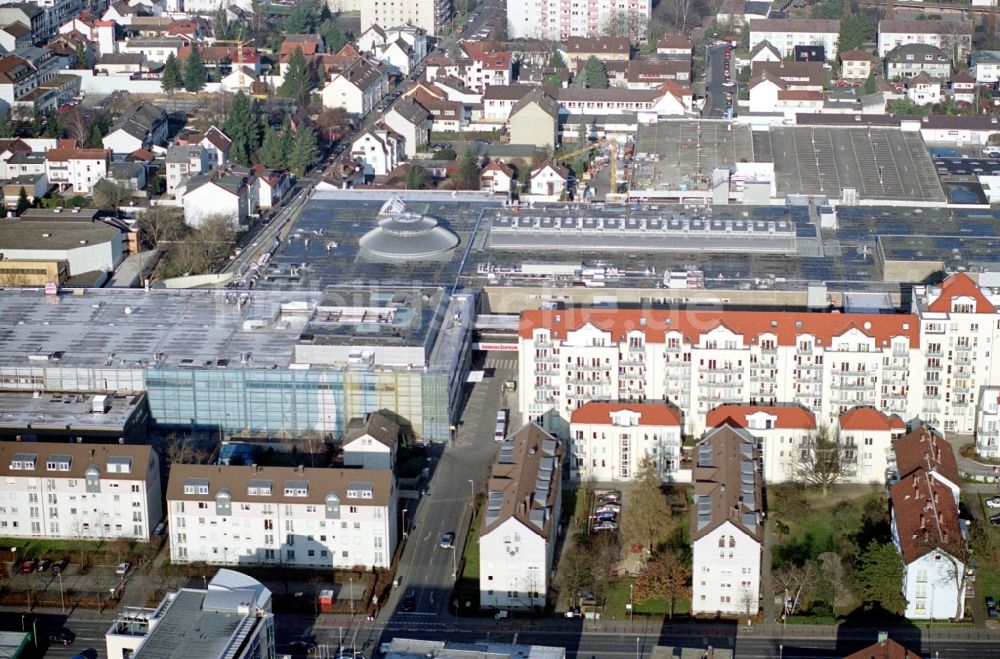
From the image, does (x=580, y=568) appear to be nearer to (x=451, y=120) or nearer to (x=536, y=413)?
(x=536, y=413)

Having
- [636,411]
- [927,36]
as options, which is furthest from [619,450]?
[927,36]

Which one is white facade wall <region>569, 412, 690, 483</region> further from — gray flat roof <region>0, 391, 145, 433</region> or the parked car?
the parked car

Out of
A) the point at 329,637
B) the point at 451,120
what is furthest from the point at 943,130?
the point at 329,637

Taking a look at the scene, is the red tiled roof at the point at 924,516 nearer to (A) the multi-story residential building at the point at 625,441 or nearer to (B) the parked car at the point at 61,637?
(A) the multi-story residential building at the point at 625,441

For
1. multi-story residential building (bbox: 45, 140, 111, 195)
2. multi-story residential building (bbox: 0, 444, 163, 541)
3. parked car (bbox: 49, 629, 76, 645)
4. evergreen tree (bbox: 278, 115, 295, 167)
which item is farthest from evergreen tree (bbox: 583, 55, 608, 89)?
parked car (bbox: 49, 629, 76, 645)

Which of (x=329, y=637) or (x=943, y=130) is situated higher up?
(x=943, y=130)

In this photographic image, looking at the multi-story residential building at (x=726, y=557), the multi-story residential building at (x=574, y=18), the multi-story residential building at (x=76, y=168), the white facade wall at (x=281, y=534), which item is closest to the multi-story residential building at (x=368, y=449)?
the white facade wall at (x=281, y=534)
